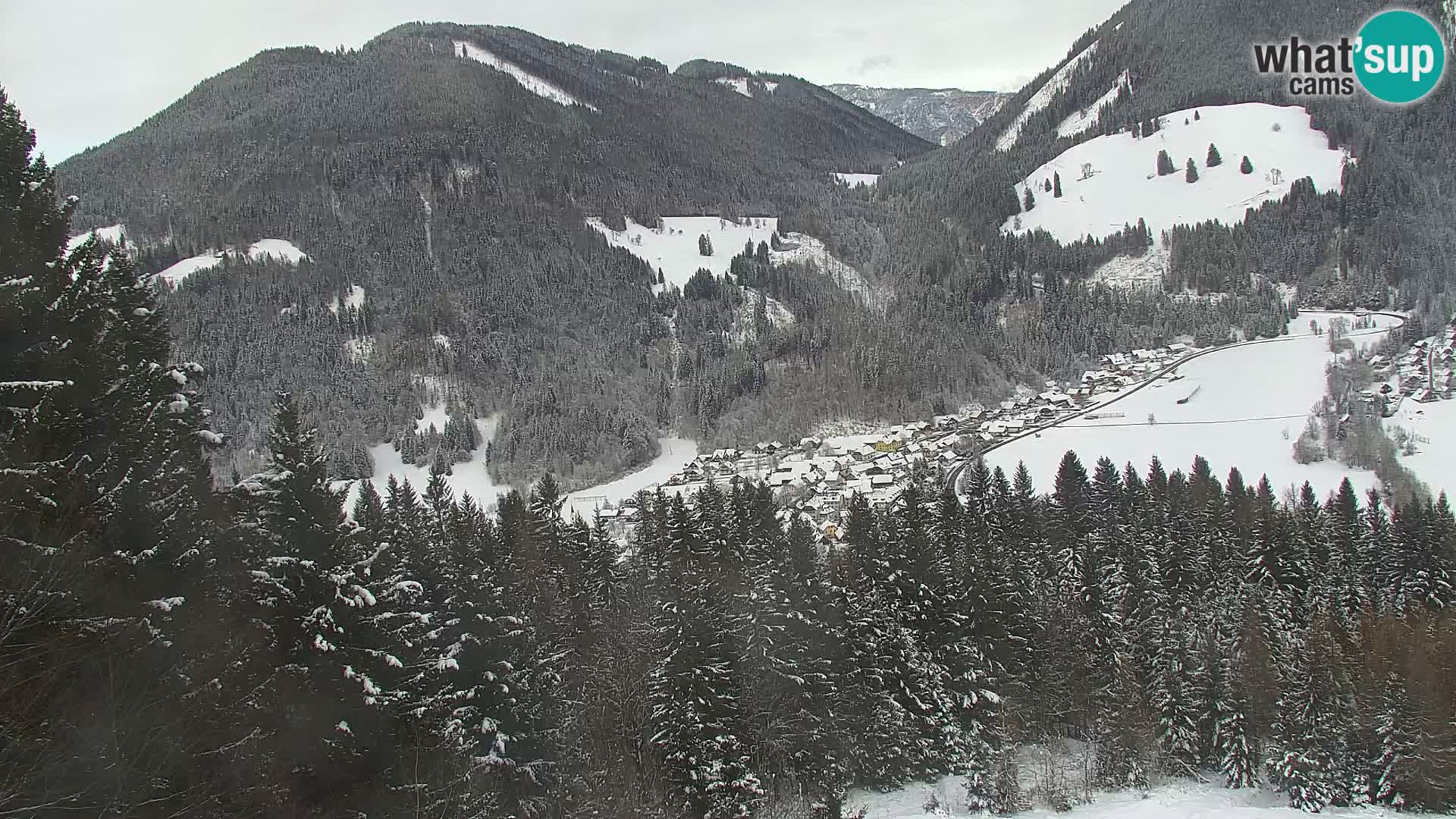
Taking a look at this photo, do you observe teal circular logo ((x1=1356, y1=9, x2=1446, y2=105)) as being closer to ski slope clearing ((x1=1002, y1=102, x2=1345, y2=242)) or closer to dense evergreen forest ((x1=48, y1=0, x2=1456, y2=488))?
dense evergreen forest ((x1=48, y1=0, x2=1456, y2=488))

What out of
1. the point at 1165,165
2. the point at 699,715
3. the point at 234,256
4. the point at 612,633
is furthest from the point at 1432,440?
the point at 234,256

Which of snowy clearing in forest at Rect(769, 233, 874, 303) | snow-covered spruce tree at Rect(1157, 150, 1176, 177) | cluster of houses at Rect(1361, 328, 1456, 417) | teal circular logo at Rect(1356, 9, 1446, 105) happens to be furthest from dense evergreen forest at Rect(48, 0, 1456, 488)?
teal circular logo at Rect(1356, 9, 1446, 105)

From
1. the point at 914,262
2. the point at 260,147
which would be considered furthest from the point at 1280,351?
the point at 260,147

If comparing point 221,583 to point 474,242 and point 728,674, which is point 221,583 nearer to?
point 728,674

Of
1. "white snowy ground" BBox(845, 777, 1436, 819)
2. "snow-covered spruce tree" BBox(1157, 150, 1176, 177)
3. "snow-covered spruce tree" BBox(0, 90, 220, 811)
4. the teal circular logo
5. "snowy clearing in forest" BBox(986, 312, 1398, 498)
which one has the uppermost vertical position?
"snow-covered spruce tree" BBox(1157, 150, 1176, 177)

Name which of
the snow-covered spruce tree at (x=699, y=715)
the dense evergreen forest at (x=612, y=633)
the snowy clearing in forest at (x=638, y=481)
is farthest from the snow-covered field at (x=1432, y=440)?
the snowy clearing in forest at (x=638, y=481)

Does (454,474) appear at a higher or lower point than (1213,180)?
lower

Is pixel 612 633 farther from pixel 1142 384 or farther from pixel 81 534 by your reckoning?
pixel 1142 384
